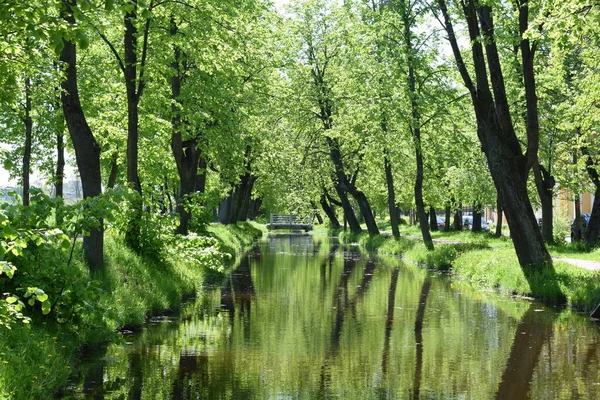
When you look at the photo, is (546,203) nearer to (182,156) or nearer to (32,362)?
(182,156)

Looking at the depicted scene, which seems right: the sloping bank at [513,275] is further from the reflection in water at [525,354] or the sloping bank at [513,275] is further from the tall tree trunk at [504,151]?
the reflection in water at [525,354]

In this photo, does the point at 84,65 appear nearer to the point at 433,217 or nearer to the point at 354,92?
the point at 354,92

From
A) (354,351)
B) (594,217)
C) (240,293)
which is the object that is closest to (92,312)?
(354,351)

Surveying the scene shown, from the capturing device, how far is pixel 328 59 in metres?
42.1

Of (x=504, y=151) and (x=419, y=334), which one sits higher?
(x=504, y=151)

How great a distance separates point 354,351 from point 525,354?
257 cm

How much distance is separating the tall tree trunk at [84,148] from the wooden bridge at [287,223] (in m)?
68.7

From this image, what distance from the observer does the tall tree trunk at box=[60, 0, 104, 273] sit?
46.0 ft

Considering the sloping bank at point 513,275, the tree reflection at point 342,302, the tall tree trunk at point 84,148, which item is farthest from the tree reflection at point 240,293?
the sloping bank at point 513,275

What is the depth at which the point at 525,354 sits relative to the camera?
462 inches

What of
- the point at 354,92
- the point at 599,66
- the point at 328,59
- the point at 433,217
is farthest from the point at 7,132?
the point at 433,217

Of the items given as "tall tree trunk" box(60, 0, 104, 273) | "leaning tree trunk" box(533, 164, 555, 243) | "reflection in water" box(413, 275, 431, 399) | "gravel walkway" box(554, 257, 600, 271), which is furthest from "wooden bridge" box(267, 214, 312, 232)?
"tall tree trunk" box(60, 0, 104, 273)

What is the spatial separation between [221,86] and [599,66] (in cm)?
1058

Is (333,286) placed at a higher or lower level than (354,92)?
lower
